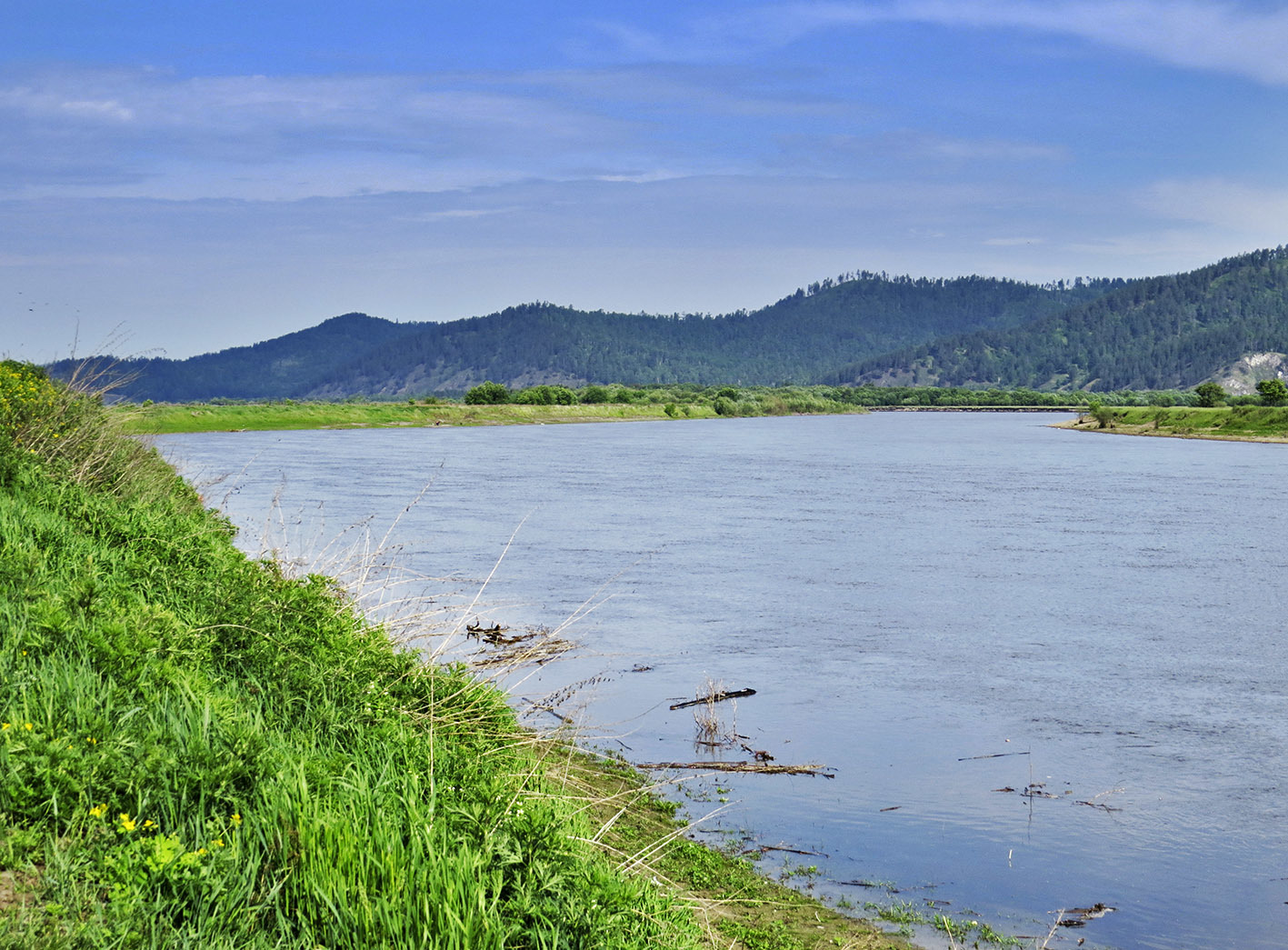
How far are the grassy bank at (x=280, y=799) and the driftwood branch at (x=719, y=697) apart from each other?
9.42ft

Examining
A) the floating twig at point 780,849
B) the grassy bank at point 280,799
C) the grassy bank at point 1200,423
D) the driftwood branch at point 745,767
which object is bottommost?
the floating twig at point 780,849

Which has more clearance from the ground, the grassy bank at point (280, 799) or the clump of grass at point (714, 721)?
the grassy bank at point (280, 799)

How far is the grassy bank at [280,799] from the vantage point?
19.0ft

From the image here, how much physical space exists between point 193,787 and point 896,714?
35.3 ft

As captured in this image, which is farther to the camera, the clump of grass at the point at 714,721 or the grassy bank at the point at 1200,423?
the grassy bank at the point at 1200,423

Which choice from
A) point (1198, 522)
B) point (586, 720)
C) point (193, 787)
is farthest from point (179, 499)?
point (1198, 522)

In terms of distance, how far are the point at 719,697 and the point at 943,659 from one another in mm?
5303

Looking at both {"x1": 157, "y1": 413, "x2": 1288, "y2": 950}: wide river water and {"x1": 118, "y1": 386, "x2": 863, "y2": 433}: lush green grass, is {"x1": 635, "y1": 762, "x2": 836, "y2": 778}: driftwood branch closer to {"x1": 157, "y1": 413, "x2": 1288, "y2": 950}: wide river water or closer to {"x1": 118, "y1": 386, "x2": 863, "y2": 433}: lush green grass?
{"x1": 157, "y1": 413, "x2": 1288, "y2": 950}: wide river water

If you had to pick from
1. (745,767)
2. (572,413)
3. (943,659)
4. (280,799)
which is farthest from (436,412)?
(280,799)

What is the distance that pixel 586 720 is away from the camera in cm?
1481

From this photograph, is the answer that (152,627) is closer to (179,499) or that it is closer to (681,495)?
(179,499)

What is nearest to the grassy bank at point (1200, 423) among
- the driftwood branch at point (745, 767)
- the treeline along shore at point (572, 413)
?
the treeline along shore at point (572, 413)

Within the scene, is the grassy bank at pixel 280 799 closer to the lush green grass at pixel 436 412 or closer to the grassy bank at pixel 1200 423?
the lush green grass at pixel 436 412

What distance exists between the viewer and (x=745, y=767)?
12992mm
